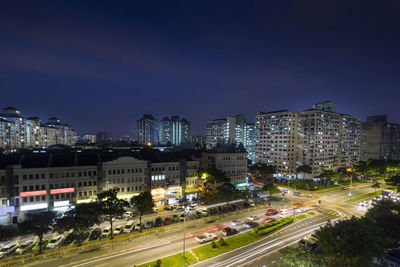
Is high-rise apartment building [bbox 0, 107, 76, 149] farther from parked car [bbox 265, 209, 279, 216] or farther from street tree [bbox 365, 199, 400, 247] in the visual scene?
street tree [bbox 365, 199, 400, 247]

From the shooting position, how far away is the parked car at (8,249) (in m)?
35.5

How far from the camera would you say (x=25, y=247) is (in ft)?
125

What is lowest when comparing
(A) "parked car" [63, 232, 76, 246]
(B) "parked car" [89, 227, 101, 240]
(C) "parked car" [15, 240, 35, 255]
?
(B) "parked car" [89, 227, 101, 240]

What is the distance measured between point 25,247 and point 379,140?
229 meters

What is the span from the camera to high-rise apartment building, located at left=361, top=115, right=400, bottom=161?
165 m

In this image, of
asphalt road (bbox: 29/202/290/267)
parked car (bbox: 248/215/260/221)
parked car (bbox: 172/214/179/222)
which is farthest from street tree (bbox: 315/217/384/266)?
parked car (bbox: 172/214/179/222)

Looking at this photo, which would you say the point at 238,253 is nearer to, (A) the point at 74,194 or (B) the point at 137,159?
(B) the point at 137,159

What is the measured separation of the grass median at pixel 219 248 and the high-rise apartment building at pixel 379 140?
6883 inches

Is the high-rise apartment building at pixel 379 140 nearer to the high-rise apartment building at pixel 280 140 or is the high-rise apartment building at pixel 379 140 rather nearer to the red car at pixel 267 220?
the high-rise apartment building at pixel 280 140

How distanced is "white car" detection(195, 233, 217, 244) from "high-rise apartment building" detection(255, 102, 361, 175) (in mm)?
88869

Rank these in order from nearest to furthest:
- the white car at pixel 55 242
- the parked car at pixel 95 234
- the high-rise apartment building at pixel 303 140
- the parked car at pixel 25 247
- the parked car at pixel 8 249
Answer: the parked car at pixel 8 249, the parked car at pixel 25 247, the white car at pixel 55 242, the parked car at pixel 95 234, the high-rise apartment building at pixel 303 140

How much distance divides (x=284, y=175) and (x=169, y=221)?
8886 centimetres

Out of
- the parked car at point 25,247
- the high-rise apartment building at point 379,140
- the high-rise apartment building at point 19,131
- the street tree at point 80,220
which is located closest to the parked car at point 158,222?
the street tree at point 80,220

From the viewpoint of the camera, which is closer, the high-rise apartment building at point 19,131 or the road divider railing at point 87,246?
the road divider railing at point 87,246
